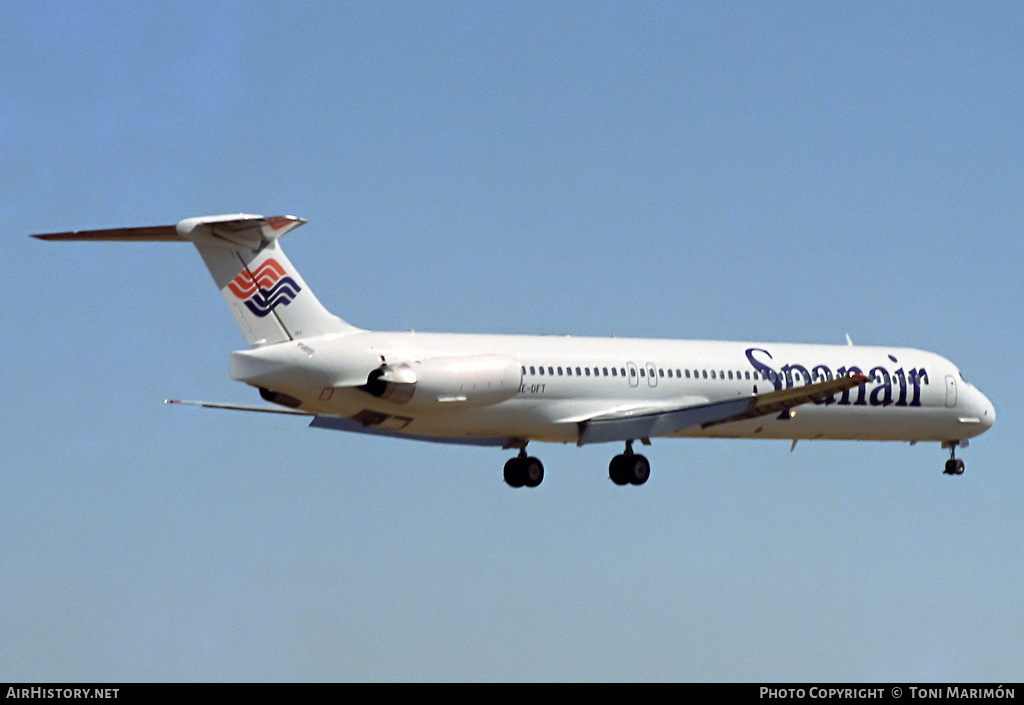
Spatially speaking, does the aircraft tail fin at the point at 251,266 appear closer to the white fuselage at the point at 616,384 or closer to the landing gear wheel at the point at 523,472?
the white fuselage at the point at 616,384

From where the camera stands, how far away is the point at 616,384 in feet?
121

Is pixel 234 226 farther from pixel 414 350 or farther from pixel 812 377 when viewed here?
pixel 812 377

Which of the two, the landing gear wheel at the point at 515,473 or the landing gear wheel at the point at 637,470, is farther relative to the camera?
the landing gear wheel at the point at 515,473

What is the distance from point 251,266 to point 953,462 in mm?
20733

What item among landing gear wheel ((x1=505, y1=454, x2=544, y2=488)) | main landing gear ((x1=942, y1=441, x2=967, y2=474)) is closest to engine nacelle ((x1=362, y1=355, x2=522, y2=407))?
landing gear wheel ((x1=505, y1=454, x2=544, y2=488))

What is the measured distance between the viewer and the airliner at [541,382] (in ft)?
101

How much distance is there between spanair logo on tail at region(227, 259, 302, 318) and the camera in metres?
31.0

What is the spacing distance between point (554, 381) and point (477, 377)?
279 cm

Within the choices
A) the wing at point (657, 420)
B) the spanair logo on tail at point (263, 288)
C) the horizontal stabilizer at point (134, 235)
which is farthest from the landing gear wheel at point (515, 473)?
the horizontal stabilizer at point (134, 235)

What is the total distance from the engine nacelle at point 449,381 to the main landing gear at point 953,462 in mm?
14312

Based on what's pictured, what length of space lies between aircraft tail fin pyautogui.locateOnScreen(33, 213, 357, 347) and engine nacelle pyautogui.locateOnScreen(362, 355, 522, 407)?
1.69 meters

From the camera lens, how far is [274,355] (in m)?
30.5

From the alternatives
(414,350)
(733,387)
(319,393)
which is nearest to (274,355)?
(319,393)

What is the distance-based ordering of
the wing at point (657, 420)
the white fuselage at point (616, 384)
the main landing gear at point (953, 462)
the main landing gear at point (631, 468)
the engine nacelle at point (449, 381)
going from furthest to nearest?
the main landing gear at point (953, 462) → the main landing gear at point (631, 468) → the wing at point (657, 420) → the engine nacelle at point (449, 381) → the white fuselage at point (616, 384)
